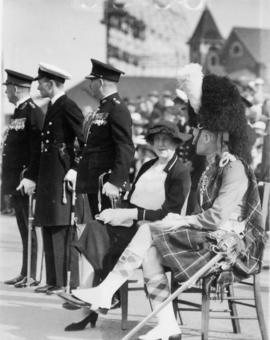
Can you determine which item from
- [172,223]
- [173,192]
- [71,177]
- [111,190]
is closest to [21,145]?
[71,177]

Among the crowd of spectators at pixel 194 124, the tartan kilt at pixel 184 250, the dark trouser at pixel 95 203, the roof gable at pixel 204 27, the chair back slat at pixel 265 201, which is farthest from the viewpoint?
the roof gable at pixel 204 27

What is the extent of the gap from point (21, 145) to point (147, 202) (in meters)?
2.10

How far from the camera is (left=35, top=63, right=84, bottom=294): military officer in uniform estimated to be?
21.9 ft

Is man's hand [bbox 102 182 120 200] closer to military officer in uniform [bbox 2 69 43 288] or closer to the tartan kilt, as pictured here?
the tartan kilt

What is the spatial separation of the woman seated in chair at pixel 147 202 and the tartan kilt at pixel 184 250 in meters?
0.45

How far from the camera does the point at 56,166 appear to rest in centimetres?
673

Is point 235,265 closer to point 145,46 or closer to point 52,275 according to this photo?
point 52,275

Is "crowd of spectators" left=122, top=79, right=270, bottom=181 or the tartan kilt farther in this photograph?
"crowd of spectators" left=122, top=79, right=270, bottom=181

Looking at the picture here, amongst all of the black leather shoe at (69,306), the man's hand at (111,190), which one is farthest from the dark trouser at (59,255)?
the man's hand at (111,190)

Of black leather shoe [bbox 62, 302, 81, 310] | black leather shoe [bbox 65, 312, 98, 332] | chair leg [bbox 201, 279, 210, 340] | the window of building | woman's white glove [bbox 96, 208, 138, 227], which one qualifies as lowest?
black leather shoe [bbox 62, 302, 81, 310]

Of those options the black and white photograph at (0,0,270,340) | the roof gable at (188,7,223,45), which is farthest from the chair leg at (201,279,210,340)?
the roof gable at (188,7,223,45)

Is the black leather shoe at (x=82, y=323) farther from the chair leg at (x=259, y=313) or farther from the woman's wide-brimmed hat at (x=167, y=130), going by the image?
the woman's wide-brimmed hat at (x=167, y=130)

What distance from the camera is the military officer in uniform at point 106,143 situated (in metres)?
5.90

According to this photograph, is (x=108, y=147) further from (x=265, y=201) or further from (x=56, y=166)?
(x=265, y=201)
